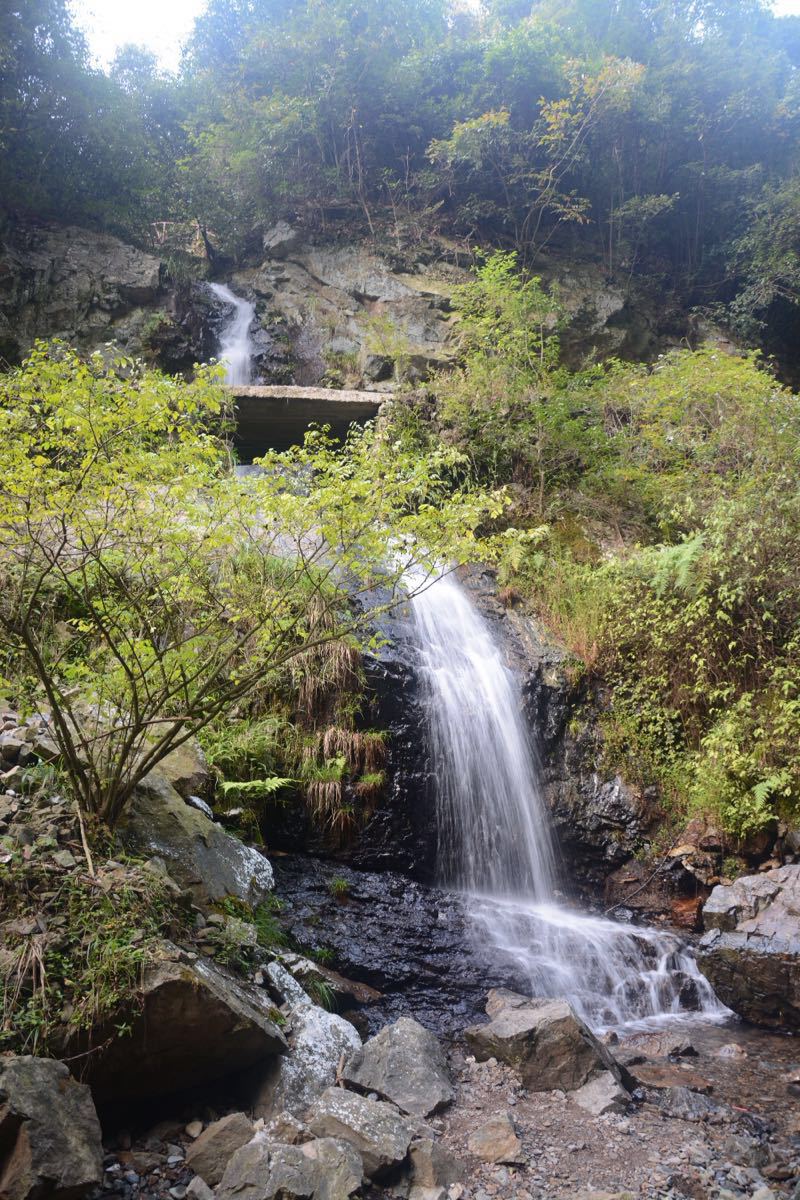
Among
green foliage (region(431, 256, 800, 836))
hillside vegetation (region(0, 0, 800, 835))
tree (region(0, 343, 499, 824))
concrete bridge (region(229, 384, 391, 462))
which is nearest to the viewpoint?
tree (region(0, 343, 499, 824))

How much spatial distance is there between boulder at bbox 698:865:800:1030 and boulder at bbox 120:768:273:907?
3.55m

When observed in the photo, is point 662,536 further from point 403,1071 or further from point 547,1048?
point 403,1071

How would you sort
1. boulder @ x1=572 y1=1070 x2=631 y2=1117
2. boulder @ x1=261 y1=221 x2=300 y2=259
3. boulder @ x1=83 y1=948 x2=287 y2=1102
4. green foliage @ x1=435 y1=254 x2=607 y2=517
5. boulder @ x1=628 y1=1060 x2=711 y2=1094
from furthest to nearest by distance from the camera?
boulder @ x1=261 y1=221 x2=300 y2=259
green foliage @ x1=435 y1=254 x2=607 y2=517
boulder @ x1=628 y1=1060 x2=711 y2=1094
boulder @ x1=572 y1=1070 x2=631 y2=1117
boulder @ x1=83 y1=948 x2=287 y2=1102

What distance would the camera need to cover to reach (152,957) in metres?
3.04

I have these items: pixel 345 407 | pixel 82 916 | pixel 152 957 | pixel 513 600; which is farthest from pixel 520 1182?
pixel 345 407

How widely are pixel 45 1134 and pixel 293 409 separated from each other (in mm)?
10465

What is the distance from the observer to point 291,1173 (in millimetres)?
2613

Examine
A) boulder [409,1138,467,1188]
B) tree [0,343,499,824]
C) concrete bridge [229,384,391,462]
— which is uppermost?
concrete bridge [229,384,391,462]

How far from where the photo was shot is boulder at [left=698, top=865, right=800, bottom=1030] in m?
4.89

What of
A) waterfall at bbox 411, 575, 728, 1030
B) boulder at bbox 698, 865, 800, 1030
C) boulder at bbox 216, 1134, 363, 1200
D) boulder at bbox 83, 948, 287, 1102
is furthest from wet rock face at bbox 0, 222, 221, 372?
boulder at bbox 216, 1134, 363, 1200

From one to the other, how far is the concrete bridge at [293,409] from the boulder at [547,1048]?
876 cm

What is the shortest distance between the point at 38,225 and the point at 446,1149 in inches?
668

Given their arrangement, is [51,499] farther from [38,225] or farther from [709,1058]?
[38,225]

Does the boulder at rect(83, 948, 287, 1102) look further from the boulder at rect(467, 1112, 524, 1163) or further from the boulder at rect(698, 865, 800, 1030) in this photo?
the boulder at rect(698, 865, 800, 1030)
